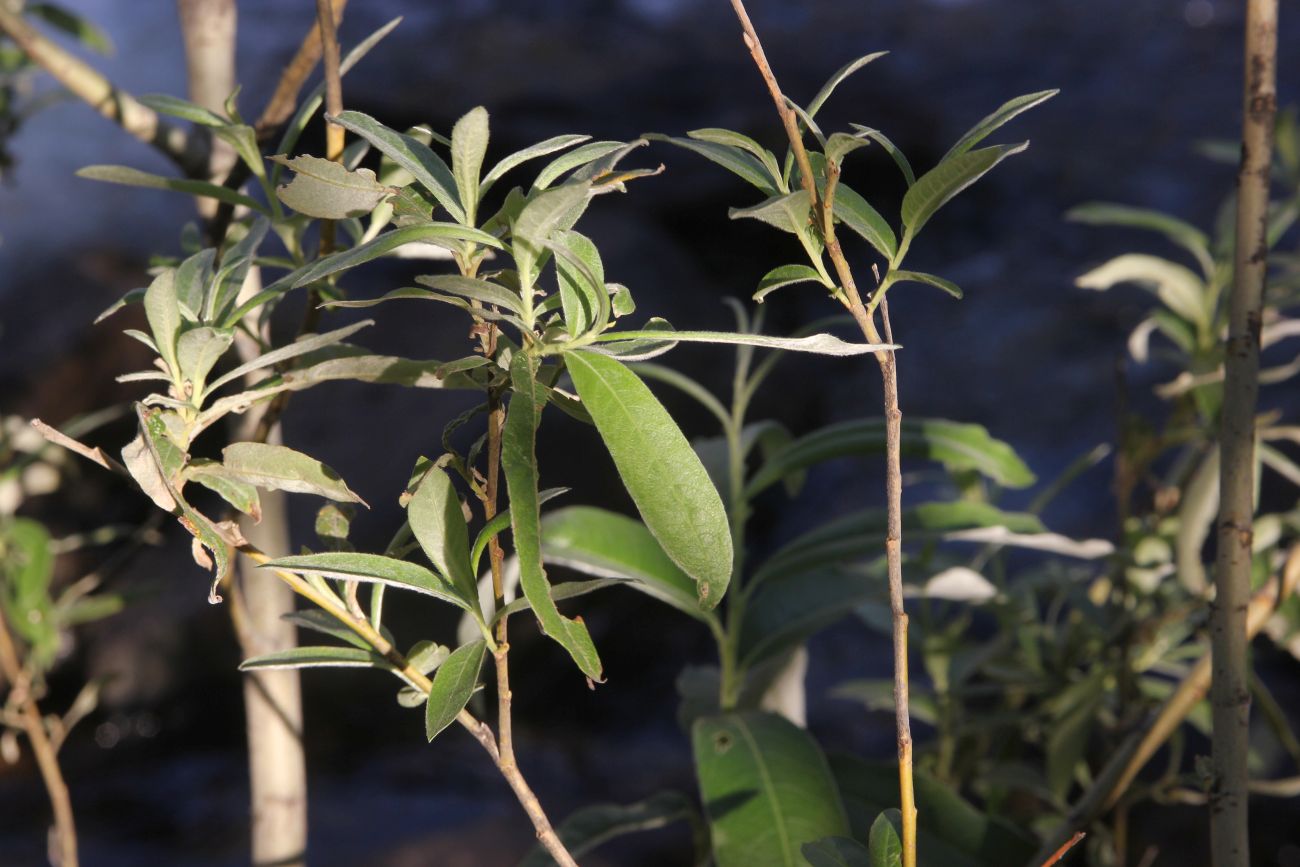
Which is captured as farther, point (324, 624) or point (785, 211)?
point (324, 624)

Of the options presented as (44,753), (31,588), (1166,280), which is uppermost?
(1166,280)

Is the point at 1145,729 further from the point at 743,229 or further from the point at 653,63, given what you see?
the point at 653,63

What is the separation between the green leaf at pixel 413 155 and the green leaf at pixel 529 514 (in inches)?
3.2

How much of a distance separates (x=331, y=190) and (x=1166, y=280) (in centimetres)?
85

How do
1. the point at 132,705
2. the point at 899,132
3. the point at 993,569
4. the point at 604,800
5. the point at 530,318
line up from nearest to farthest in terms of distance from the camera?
the point at 530,318, the point at 993,569, the point at 604,800, the point at 132,705, the point at 899,132

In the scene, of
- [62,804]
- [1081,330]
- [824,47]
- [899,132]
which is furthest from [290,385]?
[824,47]

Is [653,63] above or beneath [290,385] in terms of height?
above

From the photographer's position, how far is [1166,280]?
1.01m

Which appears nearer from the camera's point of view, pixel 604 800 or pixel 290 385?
pixel 290 385

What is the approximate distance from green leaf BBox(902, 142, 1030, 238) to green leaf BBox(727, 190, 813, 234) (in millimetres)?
38

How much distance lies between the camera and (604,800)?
74.1 inches

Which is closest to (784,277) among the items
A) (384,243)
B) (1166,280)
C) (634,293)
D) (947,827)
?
(384,243)

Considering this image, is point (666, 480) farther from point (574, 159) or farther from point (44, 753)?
point (44, 753)

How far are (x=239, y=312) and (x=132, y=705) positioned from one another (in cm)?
204
